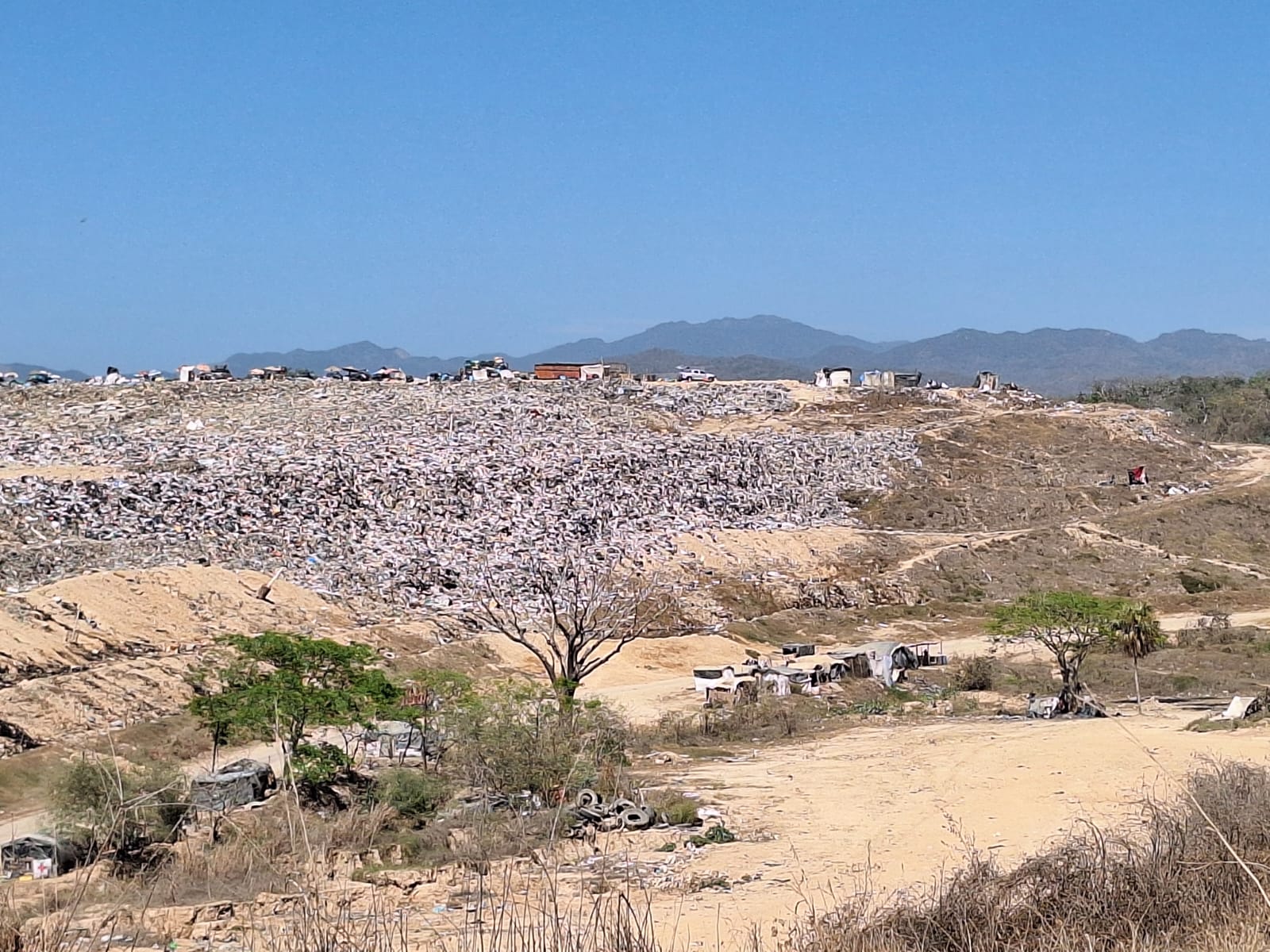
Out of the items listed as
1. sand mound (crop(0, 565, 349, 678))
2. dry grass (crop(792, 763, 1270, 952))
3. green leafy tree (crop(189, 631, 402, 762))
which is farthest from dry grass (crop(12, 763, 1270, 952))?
sand mound (crop(0, 565, 349, 678))

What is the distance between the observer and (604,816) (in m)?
10.5

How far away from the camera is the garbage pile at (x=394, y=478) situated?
23922 mm

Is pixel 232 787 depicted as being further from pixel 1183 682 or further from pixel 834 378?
pixel 834 378

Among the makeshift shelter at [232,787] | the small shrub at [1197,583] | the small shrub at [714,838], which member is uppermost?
the small shrub at [714,838]

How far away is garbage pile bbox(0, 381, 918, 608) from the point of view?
2392 cm

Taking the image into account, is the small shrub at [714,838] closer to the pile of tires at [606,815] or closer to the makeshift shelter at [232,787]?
the pile of tires at [606,815]

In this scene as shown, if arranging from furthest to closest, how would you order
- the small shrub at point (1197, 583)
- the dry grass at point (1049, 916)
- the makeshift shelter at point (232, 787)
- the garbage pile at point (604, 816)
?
1. the small shrub at point (1197, 583)
2. the makeshift shelter at point (232, 787)
3. the garbage pile at point (604, 816)
4. the dry grass at point (1049, 916)

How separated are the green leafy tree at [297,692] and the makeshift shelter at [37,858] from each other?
2.16 metres

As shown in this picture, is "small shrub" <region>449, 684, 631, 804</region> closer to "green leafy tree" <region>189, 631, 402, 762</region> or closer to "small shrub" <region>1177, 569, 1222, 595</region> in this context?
"green leafy tree" <region>189, 631, 402, 762</region>

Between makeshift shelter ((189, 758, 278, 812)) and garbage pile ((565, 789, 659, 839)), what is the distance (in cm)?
316

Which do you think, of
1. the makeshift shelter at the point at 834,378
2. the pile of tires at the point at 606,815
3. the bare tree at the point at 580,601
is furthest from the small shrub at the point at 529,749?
the makeshift shelter at the point at 834,378

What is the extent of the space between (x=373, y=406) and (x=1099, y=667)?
25.3m

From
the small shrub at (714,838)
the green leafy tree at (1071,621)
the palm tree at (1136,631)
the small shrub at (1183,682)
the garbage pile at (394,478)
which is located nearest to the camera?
the small shrub at (714,838)

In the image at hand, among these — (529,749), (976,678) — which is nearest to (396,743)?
(529,749)
